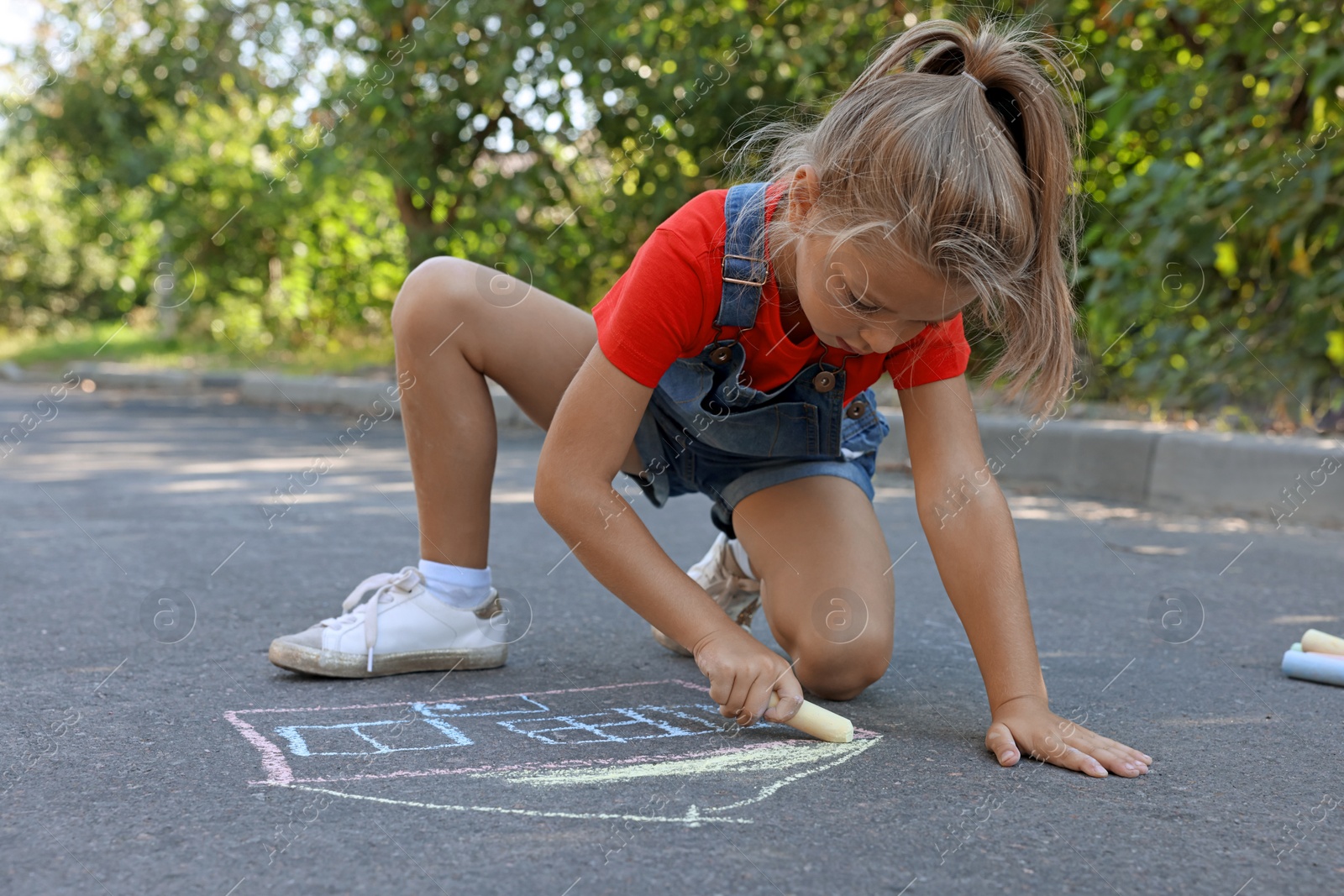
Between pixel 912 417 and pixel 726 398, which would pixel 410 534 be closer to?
pixel 726 398

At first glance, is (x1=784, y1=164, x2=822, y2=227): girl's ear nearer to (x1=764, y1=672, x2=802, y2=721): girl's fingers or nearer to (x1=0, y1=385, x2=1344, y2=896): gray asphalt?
(x1=764, y1=672, x2=802, y2=721): girl's fingers

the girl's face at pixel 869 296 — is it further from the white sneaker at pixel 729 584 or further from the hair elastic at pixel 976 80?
the white sneaker at pixel 729 584

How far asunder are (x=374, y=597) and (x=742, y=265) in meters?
0.89

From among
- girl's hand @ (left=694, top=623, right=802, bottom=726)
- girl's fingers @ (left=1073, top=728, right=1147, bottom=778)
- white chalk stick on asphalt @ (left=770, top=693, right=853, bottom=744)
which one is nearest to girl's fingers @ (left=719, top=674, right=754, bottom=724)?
girl's hand @ (left=694, top=623, right=802, bottom=726)

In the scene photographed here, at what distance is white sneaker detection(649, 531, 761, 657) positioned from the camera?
2.47 m

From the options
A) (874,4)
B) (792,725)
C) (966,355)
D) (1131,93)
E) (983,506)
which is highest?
(874,4)

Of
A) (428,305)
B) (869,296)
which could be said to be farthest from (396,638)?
(869,296)

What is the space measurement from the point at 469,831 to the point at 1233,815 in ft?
3.09

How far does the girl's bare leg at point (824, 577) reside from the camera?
2.05m

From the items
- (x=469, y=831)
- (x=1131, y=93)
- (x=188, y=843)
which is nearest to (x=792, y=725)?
(x=469, y=831)

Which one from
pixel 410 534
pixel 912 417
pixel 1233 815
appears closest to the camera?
pixel 1233 815

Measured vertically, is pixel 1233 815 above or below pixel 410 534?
above

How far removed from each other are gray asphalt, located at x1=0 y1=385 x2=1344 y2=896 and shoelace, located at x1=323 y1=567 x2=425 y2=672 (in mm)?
84

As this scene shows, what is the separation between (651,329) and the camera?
71.1 inches
